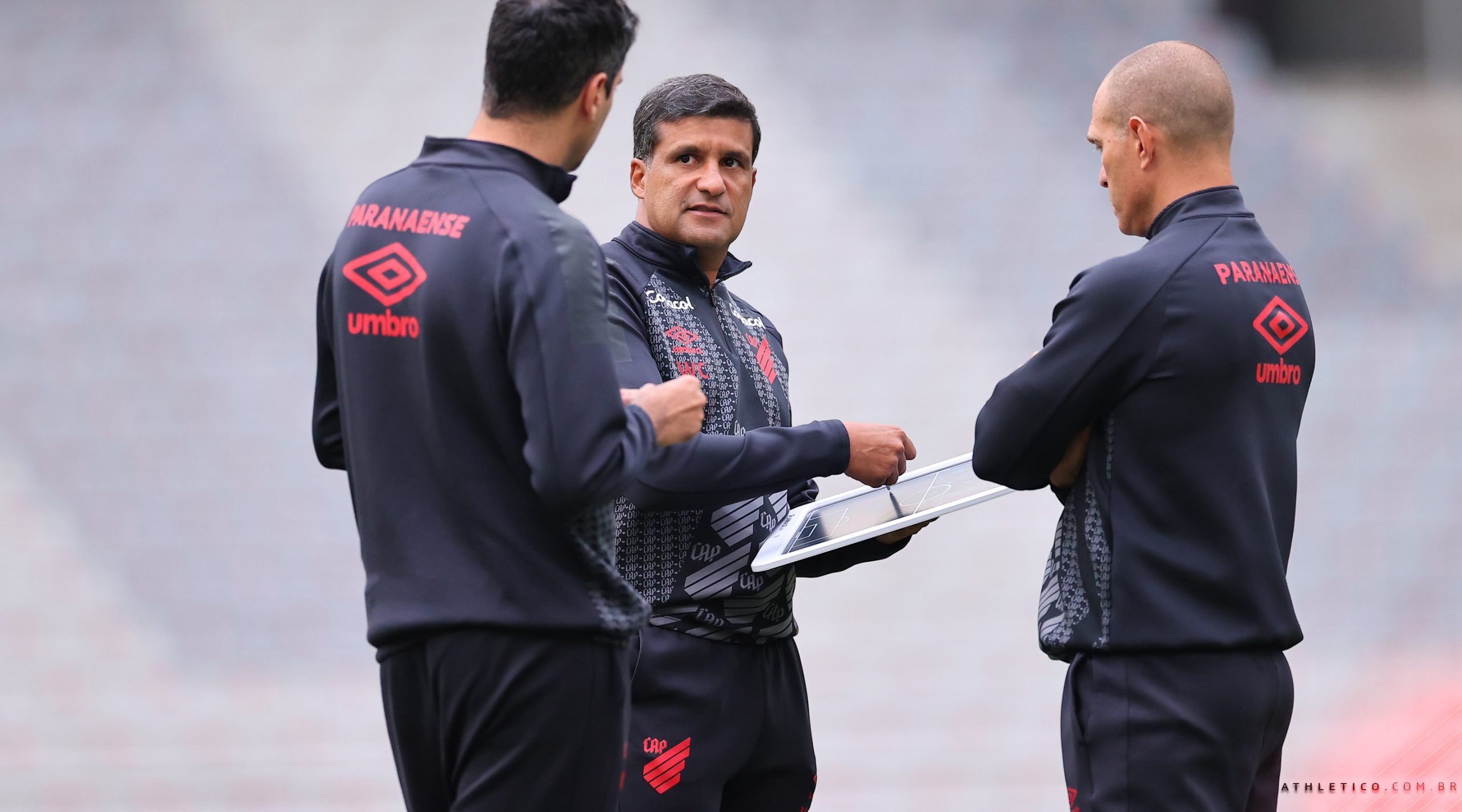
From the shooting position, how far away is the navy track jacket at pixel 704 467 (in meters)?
2.06

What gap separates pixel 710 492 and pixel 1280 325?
2.93 feet

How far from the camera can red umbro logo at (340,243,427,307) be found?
5.09ft

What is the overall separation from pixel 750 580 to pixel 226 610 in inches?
105

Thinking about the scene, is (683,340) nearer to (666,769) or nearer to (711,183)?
(711,183)

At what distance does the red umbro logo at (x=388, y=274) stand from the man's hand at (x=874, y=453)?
885 mm

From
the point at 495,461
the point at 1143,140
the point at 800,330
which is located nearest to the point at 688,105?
the point at 1143,140

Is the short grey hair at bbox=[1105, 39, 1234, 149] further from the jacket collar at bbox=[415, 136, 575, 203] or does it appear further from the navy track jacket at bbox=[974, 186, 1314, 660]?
the jacket collar at bbox=[415, 136, 575, 203]

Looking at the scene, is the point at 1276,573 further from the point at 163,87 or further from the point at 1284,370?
the point at 163,87

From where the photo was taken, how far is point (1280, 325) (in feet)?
6.24

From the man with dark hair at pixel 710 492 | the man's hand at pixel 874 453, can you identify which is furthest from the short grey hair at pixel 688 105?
the man's hand at pixel 874 453

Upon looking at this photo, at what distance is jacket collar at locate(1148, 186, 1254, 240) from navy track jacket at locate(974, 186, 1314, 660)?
0.05 meters

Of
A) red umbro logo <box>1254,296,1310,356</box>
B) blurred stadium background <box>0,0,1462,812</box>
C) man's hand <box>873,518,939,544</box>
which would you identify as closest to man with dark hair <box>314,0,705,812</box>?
man's hand <box>873,518,939,544</box>

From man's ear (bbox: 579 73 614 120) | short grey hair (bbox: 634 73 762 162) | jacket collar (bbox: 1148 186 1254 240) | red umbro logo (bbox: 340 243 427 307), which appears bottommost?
jacket collar (bbox: 1148 186 1254 240)

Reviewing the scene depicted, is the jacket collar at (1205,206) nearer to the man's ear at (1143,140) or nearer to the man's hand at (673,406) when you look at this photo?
the man's ear at (1143,140)
